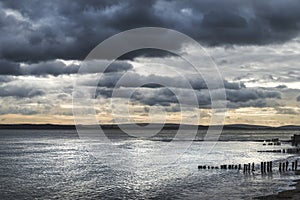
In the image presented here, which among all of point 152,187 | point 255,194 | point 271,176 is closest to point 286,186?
point 255,194

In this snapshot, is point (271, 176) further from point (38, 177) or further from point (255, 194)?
point (38, 177)

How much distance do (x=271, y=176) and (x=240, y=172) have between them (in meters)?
7.19

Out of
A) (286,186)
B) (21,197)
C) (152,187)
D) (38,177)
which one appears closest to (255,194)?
(286,186)

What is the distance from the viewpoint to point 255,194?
45531mm

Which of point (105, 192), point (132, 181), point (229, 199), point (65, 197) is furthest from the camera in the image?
point (132, 181)

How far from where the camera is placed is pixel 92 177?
6562 centimetres

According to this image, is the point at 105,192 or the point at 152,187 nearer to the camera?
the point at 105,192

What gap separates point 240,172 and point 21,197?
123ft

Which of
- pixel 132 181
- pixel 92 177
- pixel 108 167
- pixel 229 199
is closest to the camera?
pixel 229 199

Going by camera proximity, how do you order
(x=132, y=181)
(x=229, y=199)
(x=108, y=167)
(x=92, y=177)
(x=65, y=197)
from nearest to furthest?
(x=229, y=199), (x=65, y=197), (x=132, y=181), (x=92, y=177), (x=108, y=167)

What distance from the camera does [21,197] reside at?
4747 cm

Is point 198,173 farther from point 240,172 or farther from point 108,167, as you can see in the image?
point 108,167

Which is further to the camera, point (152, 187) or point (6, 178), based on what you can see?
point (6, 178)

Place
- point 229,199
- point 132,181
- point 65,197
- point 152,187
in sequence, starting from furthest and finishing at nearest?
1. point 132,181
2. point 152,187
3. point 65,197
4. point 229,199
